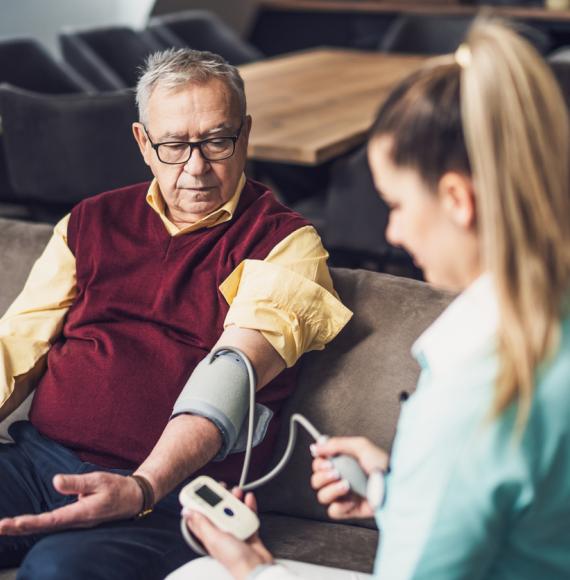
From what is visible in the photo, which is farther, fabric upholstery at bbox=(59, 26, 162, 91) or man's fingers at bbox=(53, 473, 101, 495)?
fabric upholstery at bbox=(59, 26, 162, 91)

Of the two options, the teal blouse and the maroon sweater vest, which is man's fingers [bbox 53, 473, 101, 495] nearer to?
the maroon sweater vest

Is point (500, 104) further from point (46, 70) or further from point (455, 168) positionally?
point (46, 70)

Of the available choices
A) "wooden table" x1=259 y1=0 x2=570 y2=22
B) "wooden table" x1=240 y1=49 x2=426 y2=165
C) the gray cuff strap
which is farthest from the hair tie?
"wooden table" x1=259 y1=0 x2=570 y2=22

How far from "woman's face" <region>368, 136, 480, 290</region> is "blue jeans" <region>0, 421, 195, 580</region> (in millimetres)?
673

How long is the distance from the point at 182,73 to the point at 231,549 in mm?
823

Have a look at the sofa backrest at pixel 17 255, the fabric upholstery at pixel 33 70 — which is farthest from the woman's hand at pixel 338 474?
the fabric upholstery at pixel 33 70

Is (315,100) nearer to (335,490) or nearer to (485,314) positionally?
(335,490)

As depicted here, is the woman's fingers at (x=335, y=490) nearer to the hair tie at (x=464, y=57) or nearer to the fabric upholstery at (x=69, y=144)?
the hair tie at (x=464, y=57)

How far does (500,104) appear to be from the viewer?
2.62ft

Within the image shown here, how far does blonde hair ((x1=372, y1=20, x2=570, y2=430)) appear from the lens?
0.80 meters

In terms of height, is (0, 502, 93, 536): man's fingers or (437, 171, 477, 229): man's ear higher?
(437, 171, 477, 229): man's ear

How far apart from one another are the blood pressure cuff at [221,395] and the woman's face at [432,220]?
525 millimetres

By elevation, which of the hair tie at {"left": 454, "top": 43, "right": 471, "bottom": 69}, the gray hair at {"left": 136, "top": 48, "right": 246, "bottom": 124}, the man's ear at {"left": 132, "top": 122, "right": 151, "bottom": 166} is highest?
the hair tie at {"left": 454, "top": 43, "right": 471, "bottom": 69}

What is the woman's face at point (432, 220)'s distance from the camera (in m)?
0.87
